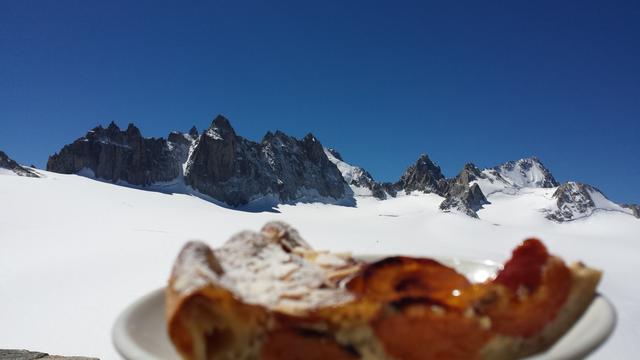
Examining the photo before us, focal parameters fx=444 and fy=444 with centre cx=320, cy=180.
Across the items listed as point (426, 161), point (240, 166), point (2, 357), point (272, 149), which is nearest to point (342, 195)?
point (272, 149)

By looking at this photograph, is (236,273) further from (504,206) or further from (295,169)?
(504,206)

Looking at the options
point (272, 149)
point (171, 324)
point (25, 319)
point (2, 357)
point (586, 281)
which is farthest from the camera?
point (272, 149)

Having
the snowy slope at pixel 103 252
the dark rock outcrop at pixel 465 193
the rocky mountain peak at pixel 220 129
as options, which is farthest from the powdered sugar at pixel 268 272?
the rocky mountain peak at pixel 220 129

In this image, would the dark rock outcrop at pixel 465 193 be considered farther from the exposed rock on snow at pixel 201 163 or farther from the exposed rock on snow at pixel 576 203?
the exposed rock on snow at pixel 201 163

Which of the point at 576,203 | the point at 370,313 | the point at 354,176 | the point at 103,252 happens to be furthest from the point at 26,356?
the point at 354,176

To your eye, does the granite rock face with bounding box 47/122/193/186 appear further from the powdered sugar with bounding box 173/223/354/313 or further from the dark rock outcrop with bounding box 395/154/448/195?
the powdered sugar with bounding box 173/223/354/313

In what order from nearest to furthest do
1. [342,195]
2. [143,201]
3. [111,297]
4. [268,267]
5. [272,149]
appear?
[268,267] → [111,297] → [143,201] → [272,149] → [342,195]
